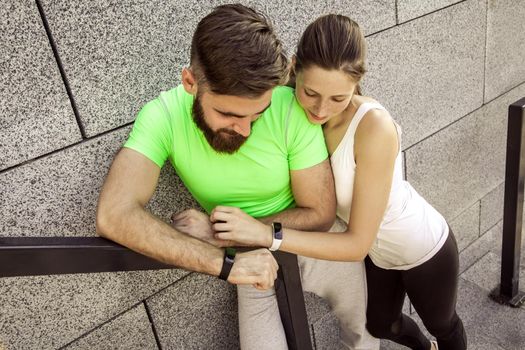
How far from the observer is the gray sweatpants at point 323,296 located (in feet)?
8.50

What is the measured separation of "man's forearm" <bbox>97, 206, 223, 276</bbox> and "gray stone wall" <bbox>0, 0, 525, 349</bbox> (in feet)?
1.34

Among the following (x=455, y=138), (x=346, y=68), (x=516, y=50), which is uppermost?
(x=346, y=68)

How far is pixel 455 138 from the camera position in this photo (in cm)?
441

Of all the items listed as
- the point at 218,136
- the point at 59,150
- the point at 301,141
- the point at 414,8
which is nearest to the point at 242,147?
the point at 218,136

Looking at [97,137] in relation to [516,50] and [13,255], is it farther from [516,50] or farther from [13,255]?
[516,50]

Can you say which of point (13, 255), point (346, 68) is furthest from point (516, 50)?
point (13, 255)

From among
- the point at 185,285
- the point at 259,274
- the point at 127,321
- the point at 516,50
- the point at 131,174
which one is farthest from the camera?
the point at 516,50

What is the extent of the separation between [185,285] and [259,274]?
3.32ft

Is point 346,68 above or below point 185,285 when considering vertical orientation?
above

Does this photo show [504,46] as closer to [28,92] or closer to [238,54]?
[238,54]

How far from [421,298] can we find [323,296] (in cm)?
54

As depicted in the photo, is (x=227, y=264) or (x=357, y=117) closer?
(x=227, y=264)

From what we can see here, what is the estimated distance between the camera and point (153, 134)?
7.28 feet

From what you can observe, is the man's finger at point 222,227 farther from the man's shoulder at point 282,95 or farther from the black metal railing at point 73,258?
the man's shoulder at point 282,95
